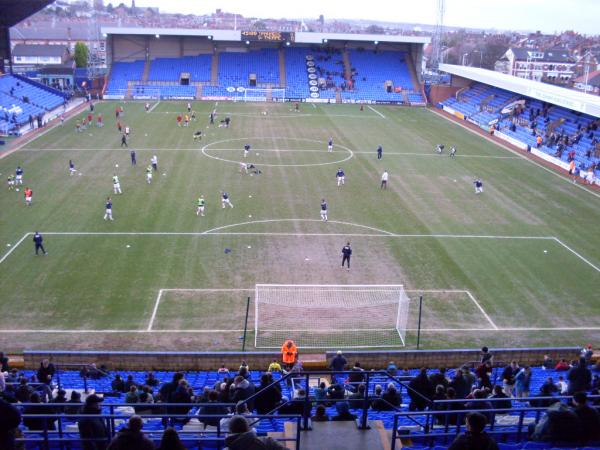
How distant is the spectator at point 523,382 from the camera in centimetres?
1359

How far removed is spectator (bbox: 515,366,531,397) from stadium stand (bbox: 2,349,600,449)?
2 centimetres

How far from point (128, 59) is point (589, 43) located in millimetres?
144951

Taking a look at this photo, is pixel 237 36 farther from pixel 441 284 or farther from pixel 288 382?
pixel 288 382

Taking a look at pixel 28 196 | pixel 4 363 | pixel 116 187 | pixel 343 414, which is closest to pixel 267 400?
pixel 343 414

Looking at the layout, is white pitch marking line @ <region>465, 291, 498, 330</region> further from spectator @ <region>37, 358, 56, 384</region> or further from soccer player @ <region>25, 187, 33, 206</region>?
soccer player @ <region>25, 187, 33, 206</region>

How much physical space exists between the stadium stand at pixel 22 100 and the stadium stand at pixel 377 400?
1820 inches

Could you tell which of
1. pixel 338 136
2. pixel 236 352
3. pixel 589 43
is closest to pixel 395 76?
pixel 338 136

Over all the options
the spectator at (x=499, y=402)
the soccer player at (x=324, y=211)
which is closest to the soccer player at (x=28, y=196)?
the soccer player at (x=324, y=211)

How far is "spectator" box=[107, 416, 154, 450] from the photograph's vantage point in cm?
661

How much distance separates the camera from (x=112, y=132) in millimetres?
54031

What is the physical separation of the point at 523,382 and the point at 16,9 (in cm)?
6379

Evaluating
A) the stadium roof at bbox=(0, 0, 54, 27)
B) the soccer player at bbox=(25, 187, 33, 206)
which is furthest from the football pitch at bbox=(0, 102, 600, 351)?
the stadium roof at bbox=(0, 0, 54, 27)

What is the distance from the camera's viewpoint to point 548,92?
173 ft

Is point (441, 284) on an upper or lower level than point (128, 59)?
lower
